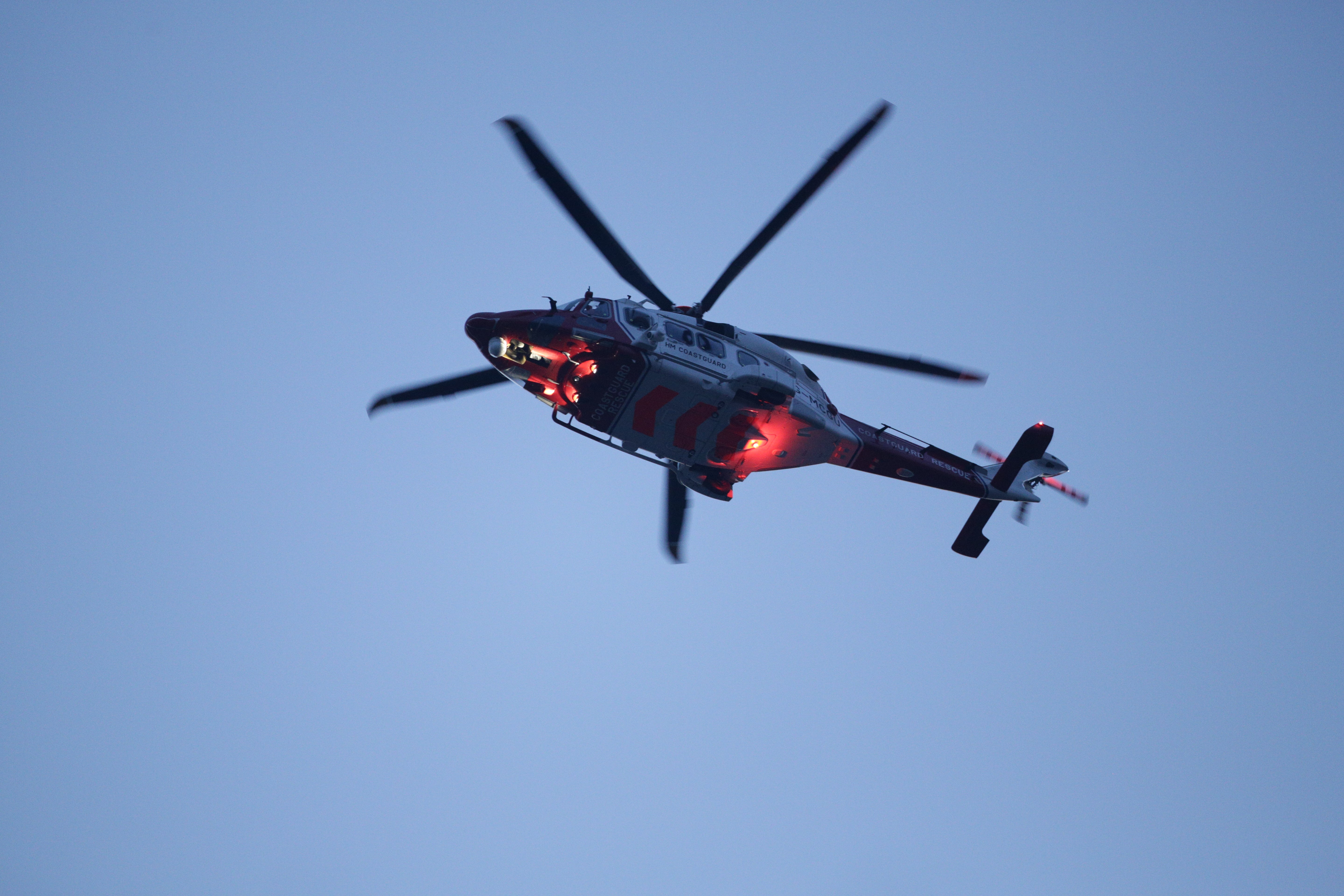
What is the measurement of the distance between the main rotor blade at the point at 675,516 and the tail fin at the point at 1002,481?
7.06 m

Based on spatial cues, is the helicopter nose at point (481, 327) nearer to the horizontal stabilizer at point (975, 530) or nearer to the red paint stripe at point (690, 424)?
the red paint stripe at point (690, 424)

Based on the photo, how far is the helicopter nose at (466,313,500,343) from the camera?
63.0 feet

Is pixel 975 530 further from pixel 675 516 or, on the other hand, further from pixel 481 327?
pixel 481 327

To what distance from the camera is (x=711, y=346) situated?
65.9 ft

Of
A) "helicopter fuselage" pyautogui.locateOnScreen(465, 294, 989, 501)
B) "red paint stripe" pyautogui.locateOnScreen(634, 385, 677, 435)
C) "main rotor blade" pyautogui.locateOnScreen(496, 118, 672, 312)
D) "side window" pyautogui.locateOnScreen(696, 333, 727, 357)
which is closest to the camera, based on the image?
"main rotor blade" pyautogui.locateOnScreen(496, 118, 672, 312)

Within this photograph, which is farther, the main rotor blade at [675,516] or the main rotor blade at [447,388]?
the main rotor blade at [675,516]

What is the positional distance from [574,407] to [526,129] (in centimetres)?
518

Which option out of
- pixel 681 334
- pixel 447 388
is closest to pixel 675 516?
pixel 681 334

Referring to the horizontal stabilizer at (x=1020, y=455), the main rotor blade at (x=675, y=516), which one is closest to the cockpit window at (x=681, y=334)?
the main rotor blade at (x=675, y=516)

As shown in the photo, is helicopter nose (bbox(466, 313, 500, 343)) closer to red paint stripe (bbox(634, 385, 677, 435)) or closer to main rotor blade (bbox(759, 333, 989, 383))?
red paint stripe (bbox(634, 385, 677, 435))

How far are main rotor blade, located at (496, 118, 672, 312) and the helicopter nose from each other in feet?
8.03

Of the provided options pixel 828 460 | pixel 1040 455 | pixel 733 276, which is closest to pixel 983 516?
pixel 1040 455

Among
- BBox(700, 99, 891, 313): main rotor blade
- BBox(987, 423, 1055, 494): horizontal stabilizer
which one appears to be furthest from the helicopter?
BBox(987, 423, 1055, 494): horizontal stabilizer

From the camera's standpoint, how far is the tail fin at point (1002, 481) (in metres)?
24.8
